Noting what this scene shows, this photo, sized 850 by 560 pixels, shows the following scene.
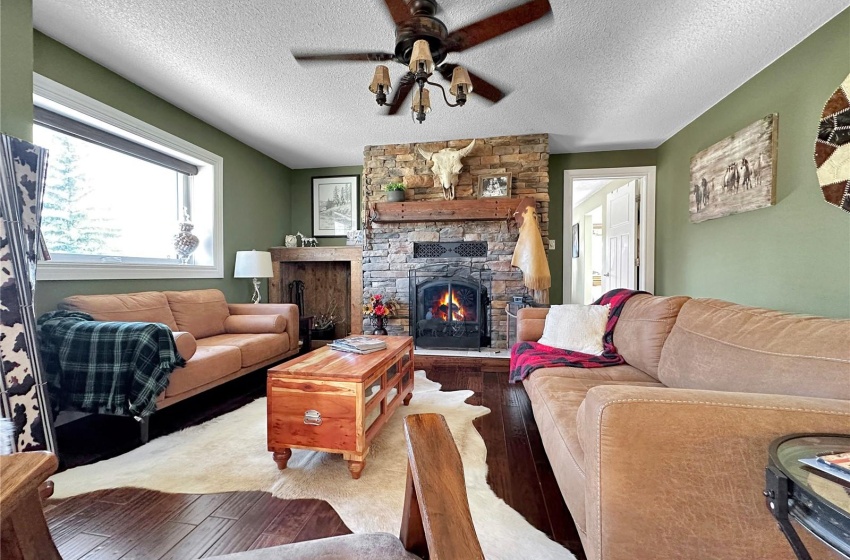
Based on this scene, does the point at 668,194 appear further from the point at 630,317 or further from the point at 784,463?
the point at 784,463

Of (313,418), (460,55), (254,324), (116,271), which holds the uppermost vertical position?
(460,55)

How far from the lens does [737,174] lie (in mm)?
2688

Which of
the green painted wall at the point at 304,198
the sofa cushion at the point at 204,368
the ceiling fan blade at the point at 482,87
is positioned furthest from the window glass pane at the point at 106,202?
the ceiling fan blade at the point at 482,87

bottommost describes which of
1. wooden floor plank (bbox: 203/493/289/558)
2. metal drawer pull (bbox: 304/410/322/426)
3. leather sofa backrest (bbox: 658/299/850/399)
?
wooden floor plank (bbox: 203/493/289/558)

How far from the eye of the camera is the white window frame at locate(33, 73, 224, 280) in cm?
222

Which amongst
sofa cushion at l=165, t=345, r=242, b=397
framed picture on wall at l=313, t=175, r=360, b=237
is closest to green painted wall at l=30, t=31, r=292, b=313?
framed picture on wall at l=313, t=175, r=360, b=237

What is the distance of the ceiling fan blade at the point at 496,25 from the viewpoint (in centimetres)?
156

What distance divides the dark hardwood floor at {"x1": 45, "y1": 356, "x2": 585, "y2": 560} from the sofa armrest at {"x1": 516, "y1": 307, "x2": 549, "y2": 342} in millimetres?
785

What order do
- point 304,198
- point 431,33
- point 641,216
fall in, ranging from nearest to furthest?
point 431,33 < point 641,216 < point 304,198

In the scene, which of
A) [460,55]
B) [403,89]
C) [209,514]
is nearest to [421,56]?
[403,89]

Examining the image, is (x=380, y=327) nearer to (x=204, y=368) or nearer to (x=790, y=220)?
(x=204, y=368)

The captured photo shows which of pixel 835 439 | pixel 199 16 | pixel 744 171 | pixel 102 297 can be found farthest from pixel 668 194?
pixel 102 297

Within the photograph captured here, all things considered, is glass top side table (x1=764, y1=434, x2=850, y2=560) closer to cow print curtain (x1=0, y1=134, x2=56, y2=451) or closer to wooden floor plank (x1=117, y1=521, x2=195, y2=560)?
wooden floor plank (x1=117, y1=521, x2=195, y2=560)

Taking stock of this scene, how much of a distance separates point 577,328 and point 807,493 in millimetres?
1763
